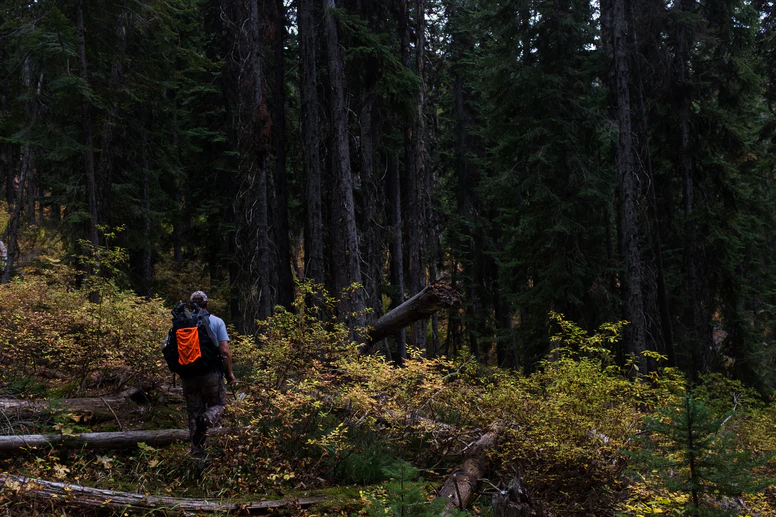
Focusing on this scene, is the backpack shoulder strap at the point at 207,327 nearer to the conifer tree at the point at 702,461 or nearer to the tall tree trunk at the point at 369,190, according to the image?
the conifer tree at the point at 702,461

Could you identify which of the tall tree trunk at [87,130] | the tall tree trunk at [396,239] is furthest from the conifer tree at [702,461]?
the tall tree trunk at [396,239]

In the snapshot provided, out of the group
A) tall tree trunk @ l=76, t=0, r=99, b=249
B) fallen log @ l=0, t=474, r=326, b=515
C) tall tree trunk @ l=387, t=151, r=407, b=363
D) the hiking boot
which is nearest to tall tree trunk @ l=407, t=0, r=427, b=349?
tall tree trunk @ l=387, t=151, r=407, b=363

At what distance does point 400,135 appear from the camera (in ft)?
71.7

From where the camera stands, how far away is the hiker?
6418mm

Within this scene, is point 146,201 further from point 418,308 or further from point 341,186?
point 418,308

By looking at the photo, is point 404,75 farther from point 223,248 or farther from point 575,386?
point 575,386

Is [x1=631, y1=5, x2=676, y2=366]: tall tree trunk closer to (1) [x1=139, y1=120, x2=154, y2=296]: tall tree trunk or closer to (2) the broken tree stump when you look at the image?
(2) the broken tree stump

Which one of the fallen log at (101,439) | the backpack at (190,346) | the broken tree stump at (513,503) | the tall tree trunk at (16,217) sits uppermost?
the tall tree trunk at (16,217)

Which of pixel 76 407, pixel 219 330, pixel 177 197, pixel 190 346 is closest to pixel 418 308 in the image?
pixel 219 330

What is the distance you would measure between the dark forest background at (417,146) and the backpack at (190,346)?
6888 millimetres

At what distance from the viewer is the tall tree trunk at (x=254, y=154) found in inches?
566

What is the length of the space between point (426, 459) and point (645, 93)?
15705 millimetres

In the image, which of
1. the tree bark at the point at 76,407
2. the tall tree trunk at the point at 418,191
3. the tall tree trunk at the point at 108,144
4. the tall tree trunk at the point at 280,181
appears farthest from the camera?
the tall tree trunk at the point at 418,191

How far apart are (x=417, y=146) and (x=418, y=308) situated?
10.9 metres
